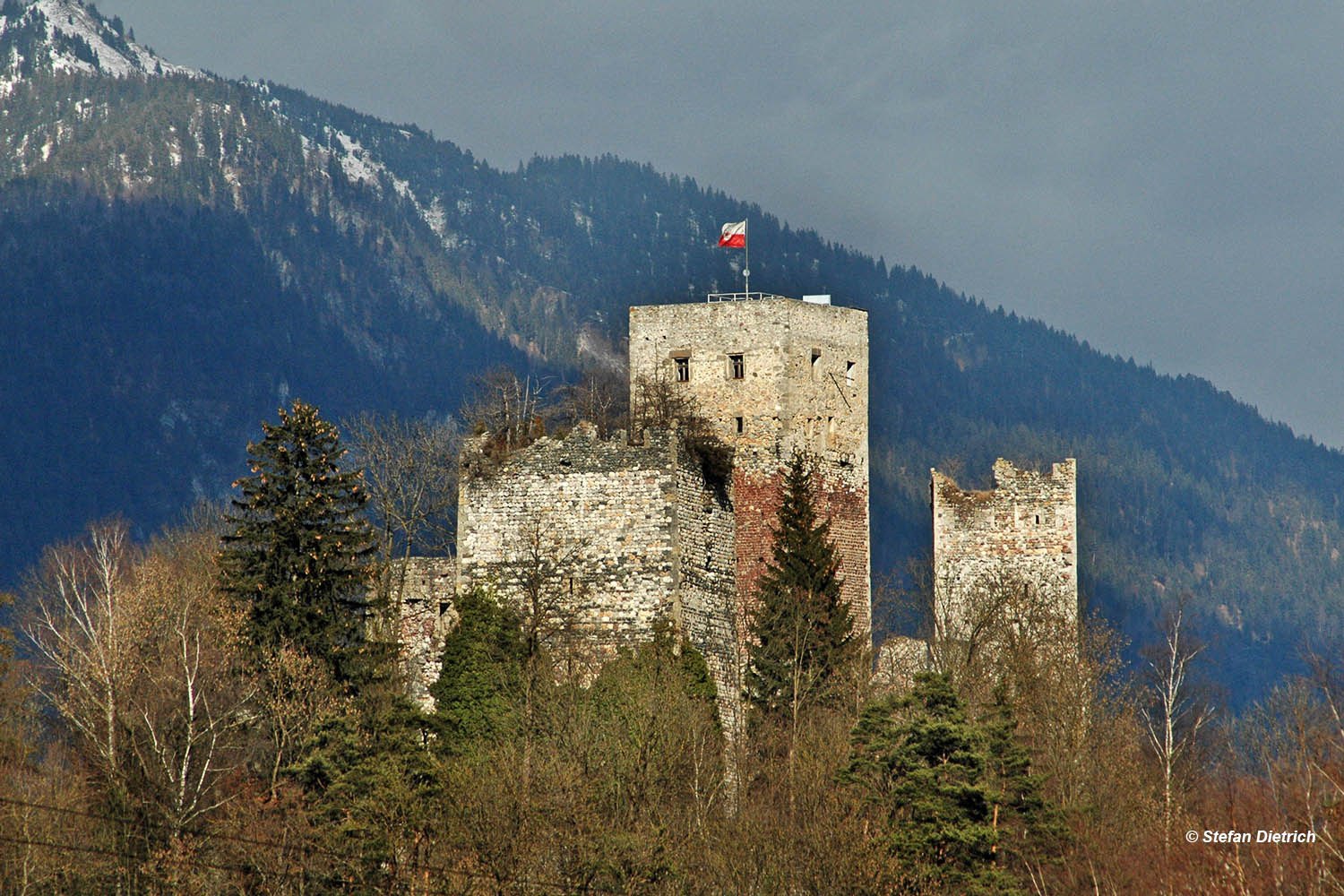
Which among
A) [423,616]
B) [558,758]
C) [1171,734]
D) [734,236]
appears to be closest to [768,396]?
[734,236]

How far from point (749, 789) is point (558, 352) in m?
142

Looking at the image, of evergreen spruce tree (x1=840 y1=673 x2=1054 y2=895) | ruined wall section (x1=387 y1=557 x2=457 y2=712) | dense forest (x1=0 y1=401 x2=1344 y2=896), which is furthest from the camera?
ruined wall section (x1=387 y1=557 x2=457 y2=712)

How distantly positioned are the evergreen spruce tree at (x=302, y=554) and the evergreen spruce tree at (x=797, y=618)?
31.2ft

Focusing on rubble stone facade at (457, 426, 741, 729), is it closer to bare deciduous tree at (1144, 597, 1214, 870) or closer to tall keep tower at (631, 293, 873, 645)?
tall keep tower at (631, 293, 873, 645)

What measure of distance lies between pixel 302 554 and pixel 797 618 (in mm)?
11740

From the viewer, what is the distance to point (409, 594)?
55875 millimetres

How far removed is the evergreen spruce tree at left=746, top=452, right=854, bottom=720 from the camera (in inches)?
2140

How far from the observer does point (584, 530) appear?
54.6 m

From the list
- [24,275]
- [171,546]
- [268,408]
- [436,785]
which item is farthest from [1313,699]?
[24,275]

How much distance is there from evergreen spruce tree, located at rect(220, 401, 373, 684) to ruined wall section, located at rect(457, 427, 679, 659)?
3948 millimetres

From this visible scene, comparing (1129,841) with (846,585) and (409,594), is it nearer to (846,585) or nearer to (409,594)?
(846,585)

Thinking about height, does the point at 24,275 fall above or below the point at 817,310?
above

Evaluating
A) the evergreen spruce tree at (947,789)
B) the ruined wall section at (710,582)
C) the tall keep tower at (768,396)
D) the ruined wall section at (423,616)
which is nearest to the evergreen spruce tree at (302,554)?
the ruined wall section at (423,616)

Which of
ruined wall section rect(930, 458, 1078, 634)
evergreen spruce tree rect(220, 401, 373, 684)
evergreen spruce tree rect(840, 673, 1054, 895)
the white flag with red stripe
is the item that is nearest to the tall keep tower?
ruined wall section rect(930, 458, 1078, 634)
